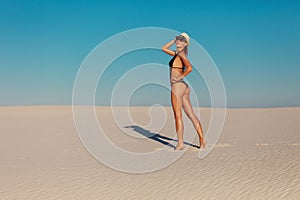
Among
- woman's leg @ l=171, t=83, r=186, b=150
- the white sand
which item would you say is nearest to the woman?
woman's leg @ l=171, t=83, r=186, b=150

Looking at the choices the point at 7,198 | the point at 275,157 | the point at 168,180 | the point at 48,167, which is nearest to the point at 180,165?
the point at 168,180

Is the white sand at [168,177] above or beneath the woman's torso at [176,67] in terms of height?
beneath

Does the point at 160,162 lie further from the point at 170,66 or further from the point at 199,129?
the point at 170,66

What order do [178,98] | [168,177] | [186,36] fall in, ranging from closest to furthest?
[168,177] → [186,36] → [178,98]

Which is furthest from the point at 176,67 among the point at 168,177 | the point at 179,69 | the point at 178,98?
the point at 168,177

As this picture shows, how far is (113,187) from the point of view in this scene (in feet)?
18.9

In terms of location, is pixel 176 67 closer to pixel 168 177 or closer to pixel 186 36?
pixel 186 36

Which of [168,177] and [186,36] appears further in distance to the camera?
[186,36]

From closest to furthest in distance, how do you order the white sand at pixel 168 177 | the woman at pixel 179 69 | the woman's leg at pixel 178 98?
the white sand at pixel 168 177, the woman at pixel 179 69, the woman's leg at pixel 178 98

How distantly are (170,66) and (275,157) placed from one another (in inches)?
142

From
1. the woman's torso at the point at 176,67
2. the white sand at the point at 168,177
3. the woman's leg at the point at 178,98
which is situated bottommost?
the white sand at the point at 168,177

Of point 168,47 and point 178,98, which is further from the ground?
point 168,47

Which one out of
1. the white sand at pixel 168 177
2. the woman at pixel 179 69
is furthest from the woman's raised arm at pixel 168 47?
the white sand at pixel 168 177

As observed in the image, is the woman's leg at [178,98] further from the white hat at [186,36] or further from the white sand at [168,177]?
the white hat at [186,36]
